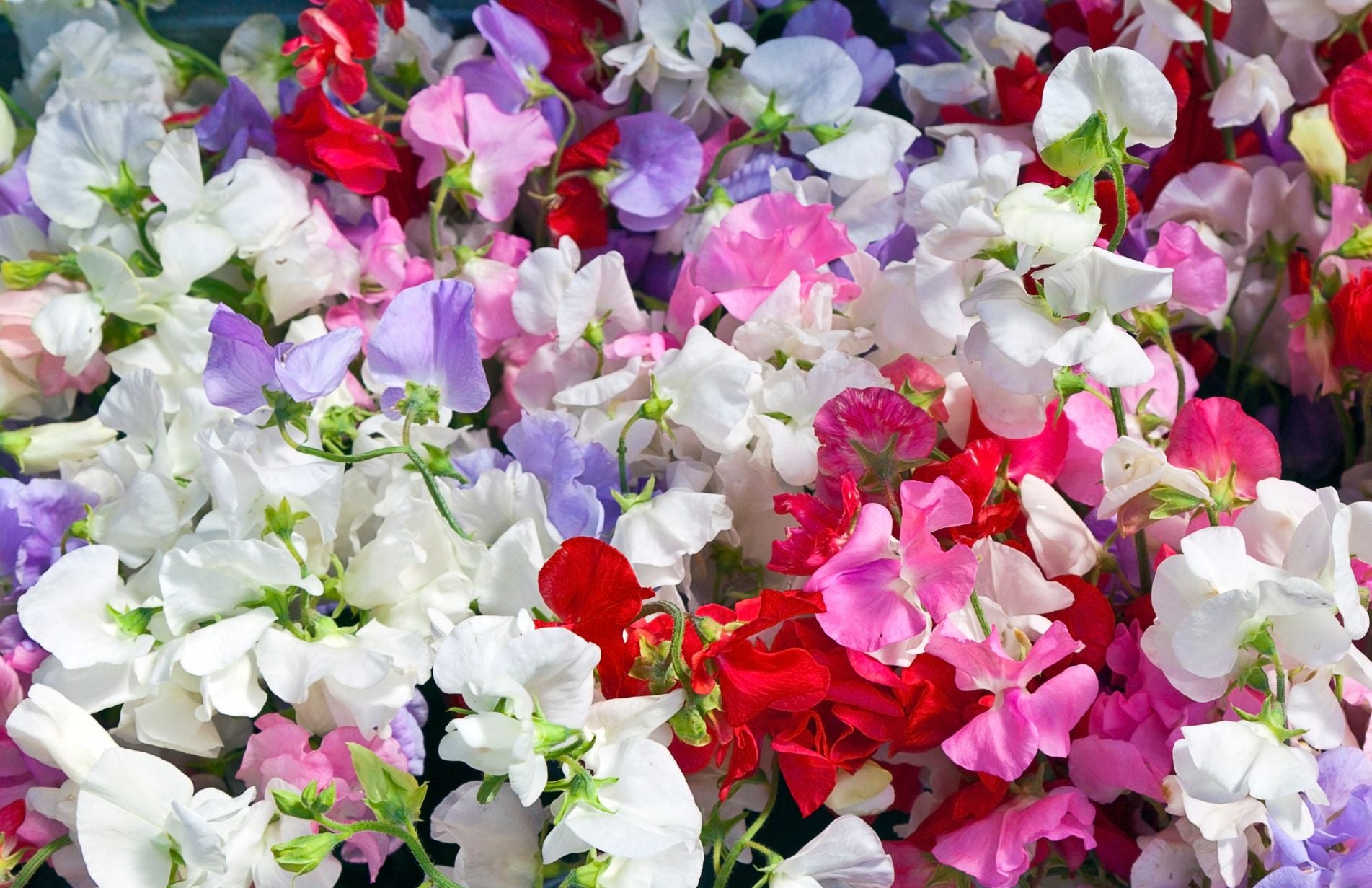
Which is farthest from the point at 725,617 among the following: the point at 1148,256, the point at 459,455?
the point at 1148,256

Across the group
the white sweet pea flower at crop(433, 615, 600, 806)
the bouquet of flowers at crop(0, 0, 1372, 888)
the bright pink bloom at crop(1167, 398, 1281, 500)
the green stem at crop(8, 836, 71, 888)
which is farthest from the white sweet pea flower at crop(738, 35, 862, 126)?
the green stem at crop(8, 836, 71, 888)

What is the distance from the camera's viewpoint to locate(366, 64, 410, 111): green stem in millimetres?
781

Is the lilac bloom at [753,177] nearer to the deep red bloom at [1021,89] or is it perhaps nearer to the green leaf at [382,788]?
the deep red bloom at [1021,89]

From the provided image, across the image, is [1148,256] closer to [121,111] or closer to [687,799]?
[687,799]

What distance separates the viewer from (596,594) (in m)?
0.57

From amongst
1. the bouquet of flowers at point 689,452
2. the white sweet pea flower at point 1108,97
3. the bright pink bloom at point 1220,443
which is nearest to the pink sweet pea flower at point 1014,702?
the bouquet of flowers at point 689,452

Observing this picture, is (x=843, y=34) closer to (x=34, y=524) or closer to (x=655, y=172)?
(x=655, y=172)

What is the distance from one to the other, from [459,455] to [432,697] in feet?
0.58

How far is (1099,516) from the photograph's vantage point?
1.99ft

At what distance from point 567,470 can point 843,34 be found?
1.30 feet

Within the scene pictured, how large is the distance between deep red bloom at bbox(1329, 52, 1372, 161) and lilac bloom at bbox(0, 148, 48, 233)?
807 millimetres

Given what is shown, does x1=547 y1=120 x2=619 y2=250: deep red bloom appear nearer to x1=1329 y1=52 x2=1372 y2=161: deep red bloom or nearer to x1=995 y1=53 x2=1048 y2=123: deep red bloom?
x1=995 y1=53 x2=1048 y2=123: deep red bloom

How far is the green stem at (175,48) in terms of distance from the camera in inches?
34.3

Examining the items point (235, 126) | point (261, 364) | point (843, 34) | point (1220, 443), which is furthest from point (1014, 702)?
point (235, 126)
